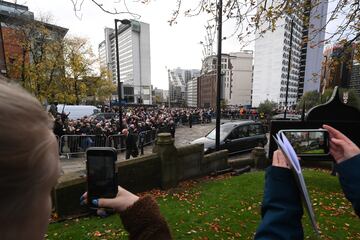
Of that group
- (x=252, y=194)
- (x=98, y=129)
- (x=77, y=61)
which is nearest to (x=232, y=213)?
(x=252, y=194)

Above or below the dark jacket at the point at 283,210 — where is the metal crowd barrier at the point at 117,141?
below

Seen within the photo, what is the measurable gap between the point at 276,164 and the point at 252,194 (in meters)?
6.10

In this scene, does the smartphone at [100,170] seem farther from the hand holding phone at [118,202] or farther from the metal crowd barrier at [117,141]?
the metal crowd barrier at [117,141]

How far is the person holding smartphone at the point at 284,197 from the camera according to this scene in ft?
3.92

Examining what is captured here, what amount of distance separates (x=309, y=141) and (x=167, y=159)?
659 cm

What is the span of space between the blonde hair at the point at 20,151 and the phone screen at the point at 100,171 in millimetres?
701

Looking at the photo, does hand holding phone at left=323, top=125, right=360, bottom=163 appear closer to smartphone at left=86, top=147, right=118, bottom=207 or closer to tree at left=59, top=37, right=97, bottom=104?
smartphone at left=86, top=147, right=118, bottom=207

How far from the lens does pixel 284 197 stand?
3.97 ft

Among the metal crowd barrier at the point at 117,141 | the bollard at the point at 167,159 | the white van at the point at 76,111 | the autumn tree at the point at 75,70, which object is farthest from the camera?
the autumn tree at the point at 75,70

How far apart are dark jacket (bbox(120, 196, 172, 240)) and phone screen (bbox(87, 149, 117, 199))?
0.23 m

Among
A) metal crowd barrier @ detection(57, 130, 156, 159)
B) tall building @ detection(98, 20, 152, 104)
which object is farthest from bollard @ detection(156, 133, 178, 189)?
tall building @ detection(98, 20, 152, 104)

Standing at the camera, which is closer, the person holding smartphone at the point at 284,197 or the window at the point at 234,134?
the person holding smartphone at the point at 284,197

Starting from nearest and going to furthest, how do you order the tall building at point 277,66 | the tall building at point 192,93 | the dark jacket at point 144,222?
the dark jacket at point 144,222 < the tall building at point 277,66 < the tall building at point 192,93

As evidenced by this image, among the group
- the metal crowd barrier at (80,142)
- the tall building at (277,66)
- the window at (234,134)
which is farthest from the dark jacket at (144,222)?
the tall building at (277,66)
